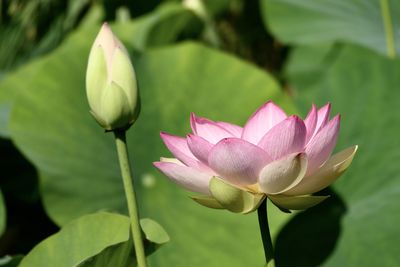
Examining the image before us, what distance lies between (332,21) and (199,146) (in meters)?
1.32

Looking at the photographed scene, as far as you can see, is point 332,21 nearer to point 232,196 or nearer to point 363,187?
point 363,187

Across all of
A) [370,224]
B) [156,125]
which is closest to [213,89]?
[156,125]

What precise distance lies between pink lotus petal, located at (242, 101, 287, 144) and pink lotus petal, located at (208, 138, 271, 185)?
9 centimetres

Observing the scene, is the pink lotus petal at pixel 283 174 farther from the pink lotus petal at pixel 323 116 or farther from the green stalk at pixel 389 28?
the green stalk at pixel 389 28

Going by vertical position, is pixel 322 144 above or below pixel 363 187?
above

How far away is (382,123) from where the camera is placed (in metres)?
1.41

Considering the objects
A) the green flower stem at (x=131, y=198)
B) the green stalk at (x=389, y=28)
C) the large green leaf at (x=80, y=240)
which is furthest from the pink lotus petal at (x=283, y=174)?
the green stalk at (x=389, y=28)

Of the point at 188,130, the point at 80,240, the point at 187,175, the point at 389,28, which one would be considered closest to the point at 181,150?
the point at 187,175

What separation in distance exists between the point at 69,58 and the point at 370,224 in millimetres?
651

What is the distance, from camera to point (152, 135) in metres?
1.45

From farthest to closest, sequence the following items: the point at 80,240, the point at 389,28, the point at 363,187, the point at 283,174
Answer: the point at 389,28 → the point at 363,187 → the point at 80,240 → the point at 283,174

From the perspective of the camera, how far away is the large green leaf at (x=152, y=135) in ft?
4.46

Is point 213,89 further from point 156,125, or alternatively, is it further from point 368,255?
point 368,255

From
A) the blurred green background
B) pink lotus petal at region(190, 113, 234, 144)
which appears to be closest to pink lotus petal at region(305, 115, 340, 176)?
pink lotus petal at region(190, 113, 234, 144)
